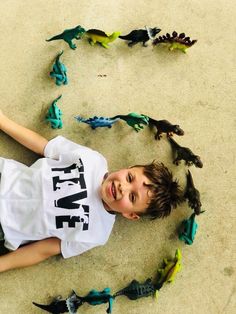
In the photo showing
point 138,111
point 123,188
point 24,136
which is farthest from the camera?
point 138,111

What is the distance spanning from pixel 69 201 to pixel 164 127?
33 centimetres

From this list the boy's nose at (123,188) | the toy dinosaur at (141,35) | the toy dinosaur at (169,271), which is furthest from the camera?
the toy dinosaur at (141,35)

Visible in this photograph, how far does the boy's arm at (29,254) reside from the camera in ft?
3.31

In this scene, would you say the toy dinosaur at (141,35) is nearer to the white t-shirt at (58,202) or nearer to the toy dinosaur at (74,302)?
the white t-shirt at (58,202)

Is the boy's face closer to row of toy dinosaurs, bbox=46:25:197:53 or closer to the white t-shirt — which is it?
the white t-shirt

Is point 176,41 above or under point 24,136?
above

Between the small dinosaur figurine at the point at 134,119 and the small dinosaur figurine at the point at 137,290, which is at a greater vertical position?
the small dinosaur figurine at the point at 134,119

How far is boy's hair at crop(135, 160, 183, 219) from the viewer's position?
0.98 meters

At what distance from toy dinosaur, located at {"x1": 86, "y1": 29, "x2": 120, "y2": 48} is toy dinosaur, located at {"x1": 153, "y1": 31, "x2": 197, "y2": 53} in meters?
0.13

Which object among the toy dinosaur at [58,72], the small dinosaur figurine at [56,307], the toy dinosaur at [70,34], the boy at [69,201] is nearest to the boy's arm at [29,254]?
the boy at [69,201]

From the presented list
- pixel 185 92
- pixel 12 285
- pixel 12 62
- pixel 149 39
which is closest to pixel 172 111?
pixel 185 92

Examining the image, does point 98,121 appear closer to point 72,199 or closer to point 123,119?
point 123,119

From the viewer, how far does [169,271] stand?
106cm

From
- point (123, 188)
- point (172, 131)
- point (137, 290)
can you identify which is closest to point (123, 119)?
point (172, 131)
